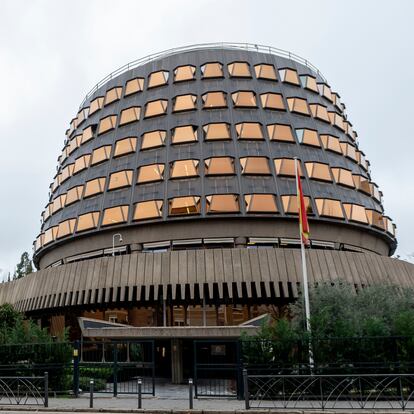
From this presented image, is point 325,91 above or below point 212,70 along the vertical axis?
above

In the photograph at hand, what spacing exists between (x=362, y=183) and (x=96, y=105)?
Answer: 31839 millimetres

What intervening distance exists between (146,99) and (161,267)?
22820 mm

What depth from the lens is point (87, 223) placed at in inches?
1864

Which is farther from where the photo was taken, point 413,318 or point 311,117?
point 311,117

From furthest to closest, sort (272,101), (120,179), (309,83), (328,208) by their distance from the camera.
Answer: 1. (309,83)
2. (272,101)
3. (120,179)
4. (328,208)

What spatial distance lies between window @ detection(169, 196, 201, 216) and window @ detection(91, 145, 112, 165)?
1155cm

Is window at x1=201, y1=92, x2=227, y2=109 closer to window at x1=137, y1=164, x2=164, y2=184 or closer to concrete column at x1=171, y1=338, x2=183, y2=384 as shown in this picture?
window at x1=137, y1=164, x2=164, y2=184

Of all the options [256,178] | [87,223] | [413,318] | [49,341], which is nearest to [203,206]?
[256,178]

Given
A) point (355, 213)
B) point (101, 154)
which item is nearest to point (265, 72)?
point (355, 213)

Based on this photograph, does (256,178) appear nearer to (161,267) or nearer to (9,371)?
(161,267)

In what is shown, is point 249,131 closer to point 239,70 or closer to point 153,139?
point 239,70

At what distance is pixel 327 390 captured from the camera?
1944 cm

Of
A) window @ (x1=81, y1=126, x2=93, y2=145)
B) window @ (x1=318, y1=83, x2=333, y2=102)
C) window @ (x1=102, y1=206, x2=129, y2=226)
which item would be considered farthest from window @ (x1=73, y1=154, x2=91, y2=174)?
A: window @ (x1=318, y1=83, x2=333, y2=102)

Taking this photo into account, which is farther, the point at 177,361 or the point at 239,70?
the point at 239,70
